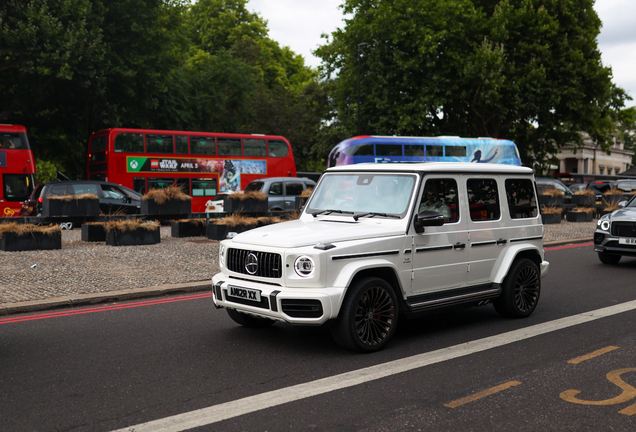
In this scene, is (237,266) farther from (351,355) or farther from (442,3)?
(442,3)

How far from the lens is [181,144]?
85.4 feet

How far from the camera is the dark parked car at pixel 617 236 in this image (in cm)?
1140

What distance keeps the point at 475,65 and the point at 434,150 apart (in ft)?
15.8

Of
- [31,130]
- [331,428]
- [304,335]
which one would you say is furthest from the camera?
[31,130]

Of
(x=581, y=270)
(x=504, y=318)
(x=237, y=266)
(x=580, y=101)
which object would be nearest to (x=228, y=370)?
(x=237, y=266)

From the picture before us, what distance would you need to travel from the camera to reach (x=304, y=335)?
20.8 ft

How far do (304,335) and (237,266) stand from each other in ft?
3.52

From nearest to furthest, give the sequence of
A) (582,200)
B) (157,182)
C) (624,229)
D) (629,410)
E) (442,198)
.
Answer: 1. (629,410)
2. (442,198)
3. (624,229)
4. (582,200)
5. (157,182)

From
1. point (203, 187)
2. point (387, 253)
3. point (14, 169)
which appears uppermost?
point (14, 169)

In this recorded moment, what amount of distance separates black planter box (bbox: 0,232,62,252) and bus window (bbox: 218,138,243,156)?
48.4ft

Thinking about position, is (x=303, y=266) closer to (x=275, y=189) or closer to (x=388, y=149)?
(x=275, y=189)

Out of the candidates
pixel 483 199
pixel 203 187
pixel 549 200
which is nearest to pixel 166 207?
pixel 483 199

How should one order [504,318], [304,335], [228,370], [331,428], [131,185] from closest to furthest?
[331,428]
[228,370]
[304,335]
[504,318]
[131,185]

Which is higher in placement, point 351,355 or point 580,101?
point 580,101
